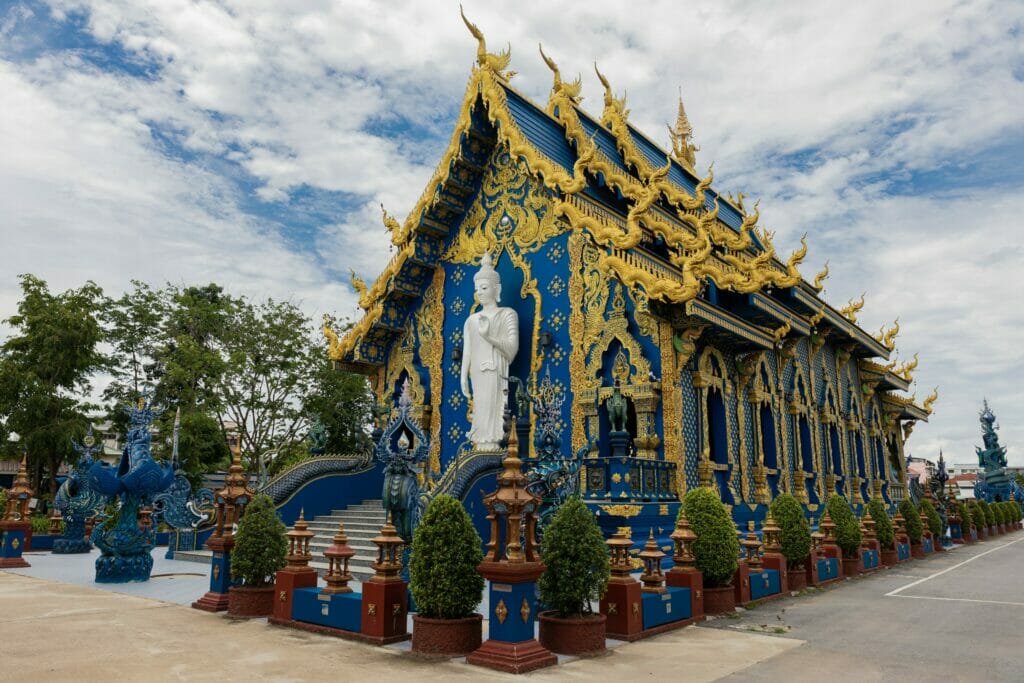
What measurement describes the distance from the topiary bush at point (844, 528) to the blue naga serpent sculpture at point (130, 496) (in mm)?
11846

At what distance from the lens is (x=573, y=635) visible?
6.85 meters

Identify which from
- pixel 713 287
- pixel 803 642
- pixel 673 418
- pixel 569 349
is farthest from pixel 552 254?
pixel 803 642

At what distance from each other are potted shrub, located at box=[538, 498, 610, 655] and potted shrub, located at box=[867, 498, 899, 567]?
36.9 feet

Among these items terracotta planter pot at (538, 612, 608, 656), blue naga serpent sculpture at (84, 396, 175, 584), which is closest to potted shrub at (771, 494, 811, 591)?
terracotta planter pot at (538, 612, 608, 656)

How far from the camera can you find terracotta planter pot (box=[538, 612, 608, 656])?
6836 millimetres

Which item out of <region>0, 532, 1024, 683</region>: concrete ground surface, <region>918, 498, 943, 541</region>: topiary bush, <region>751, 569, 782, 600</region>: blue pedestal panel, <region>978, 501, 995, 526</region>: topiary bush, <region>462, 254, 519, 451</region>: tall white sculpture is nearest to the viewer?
<region>0, 532, 1024, 683</region>: concrete ground surface

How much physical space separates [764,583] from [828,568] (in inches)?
116

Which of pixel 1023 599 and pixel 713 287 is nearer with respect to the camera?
pixel 1023 599

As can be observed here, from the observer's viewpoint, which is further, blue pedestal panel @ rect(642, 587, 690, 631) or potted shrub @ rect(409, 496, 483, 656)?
blue pedestal panel @ rect(642, 587, 690, 631)

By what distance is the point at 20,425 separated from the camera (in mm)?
25047

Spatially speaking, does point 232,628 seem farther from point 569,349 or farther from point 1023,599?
point 1023,599

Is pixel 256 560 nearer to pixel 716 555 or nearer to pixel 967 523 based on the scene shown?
pixel 716 555

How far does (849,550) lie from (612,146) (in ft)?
36.5

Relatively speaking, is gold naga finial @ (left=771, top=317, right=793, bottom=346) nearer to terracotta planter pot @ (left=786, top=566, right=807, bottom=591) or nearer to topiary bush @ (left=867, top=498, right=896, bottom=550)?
topiary bush @ (left=867, top=498, right=896, bottom=550)
